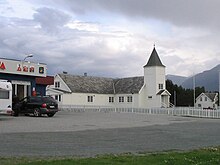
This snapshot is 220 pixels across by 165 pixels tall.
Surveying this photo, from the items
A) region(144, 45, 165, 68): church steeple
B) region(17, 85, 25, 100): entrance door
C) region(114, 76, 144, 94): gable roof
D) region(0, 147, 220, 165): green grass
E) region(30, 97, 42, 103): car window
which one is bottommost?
region(0, 147, 220, 165): green grass

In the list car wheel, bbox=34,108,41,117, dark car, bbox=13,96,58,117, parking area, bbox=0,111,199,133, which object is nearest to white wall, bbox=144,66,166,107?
dark car, bbox=13,96,58,117

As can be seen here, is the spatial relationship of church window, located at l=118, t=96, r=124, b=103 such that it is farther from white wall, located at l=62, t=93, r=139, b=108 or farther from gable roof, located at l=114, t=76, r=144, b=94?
gable roof, located at l=114, t=76, r=144, b=94

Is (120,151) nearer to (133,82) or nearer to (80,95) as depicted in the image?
(80,95)

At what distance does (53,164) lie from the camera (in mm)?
9320

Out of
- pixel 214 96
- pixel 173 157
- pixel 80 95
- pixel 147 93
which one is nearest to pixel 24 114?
pixel 173 157

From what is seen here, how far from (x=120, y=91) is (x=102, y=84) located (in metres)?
3.98

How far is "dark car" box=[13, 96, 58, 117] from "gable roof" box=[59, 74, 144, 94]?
3611cm

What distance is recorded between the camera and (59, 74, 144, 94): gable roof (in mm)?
71750

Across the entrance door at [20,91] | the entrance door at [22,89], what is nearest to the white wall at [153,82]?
the entrance door at [22,89]

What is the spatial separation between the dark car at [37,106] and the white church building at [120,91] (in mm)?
34084

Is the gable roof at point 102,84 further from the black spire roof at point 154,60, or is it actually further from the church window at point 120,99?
the black spire roof at point 154,60

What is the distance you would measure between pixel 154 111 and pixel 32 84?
1464cm

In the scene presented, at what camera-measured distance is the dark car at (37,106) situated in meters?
32.4

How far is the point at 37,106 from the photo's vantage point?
32562 millimetres
